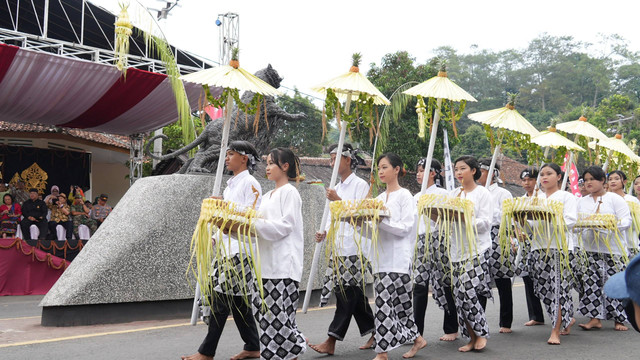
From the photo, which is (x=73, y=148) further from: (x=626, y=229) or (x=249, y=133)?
(x=626, y=229)

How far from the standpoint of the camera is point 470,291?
19.3ft

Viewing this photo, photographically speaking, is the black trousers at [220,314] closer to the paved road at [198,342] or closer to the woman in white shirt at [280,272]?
the woman in white shirt at [280,272]

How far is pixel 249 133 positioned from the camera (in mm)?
9039

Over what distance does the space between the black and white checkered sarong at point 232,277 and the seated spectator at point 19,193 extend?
10084mm

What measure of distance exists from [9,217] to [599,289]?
32.4 ft

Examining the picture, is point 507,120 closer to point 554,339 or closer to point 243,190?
point 554,339

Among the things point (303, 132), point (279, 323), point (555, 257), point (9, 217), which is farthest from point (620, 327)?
point (303, 132)

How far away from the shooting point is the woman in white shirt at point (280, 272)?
4.68 metres

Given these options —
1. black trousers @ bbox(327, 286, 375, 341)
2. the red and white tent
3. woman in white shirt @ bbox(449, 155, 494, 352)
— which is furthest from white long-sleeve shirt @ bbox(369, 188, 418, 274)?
the red and white tent

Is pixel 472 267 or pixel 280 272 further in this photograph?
pixel 472 267

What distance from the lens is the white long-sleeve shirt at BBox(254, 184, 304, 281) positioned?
4746 millimetres

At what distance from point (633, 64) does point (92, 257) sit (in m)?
63.0

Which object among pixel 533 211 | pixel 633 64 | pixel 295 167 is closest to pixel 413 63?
pixel 533 211

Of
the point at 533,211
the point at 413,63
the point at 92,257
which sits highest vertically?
the point at 413,63
